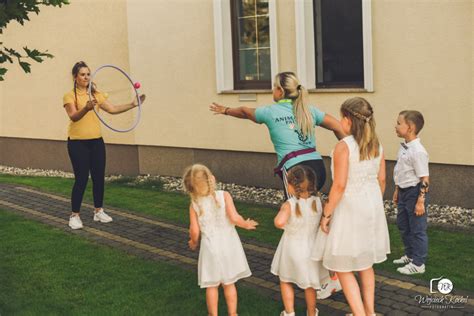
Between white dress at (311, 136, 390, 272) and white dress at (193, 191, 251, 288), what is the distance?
2.13 feet

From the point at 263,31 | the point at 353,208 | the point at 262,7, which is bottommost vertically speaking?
the point at 353,208

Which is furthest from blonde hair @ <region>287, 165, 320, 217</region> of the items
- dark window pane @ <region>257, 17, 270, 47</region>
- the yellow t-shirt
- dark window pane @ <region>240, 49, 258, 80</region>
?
dark window pane @ <region>240, 49, 258, 80</region>

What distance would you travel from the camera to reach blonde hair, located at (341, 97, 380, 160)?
4.75 meters

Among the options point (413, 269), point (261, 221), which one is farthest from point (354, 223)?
point (261, 221)

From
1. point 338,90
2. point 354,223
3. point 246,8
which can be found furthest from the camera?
point 246,8

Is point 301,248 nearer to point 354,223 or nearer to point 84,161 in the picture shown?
point 354,223

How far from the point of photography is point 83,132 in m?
8.41

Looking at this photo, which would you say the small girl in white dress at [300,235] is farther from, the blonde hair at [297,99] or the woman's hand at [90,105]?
A: the woman's hand at [90,105]

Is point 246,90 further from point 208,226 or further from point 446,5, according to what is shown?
point 208,226

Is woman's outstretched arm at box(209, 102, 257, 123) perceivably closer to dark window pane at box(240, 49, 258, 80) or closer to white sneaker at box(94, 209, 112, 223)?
white sneaker at box(94, 209, 112, 223)

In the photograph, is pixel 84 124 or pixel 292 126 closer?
pixel 292 126

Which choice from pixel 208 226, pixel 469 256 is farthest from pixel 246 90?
pixel 208 226

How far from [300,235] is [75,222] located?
14.9ft

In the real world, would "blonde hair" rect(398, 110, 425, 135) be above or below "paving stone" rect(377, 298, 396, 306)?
above
